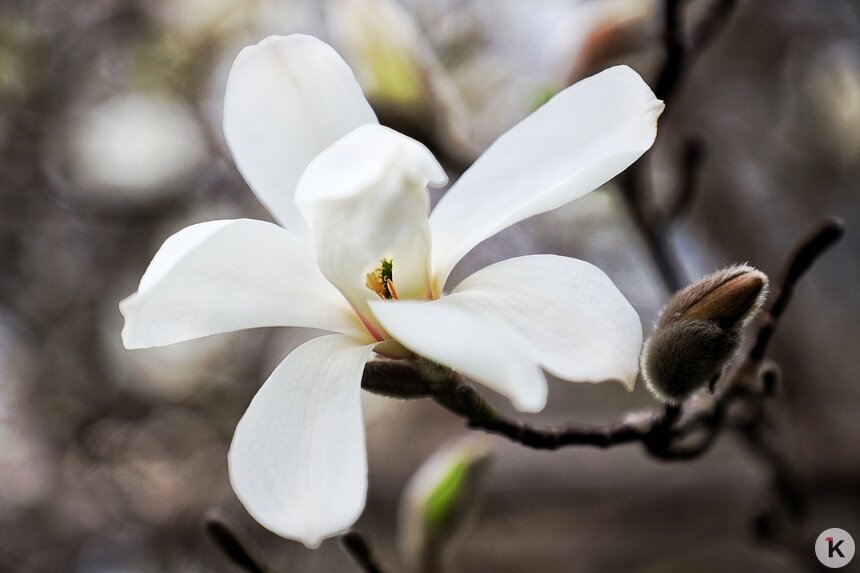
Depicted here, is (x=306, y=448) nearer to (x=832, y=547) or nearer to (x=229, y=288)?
(x=229, y=288)

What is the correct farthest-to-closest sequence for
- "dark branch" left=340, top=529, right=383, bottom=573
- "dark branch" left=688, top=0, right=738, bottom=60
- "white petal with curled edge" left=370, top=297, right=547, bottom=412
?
1. "dark branch" left=688, top=0, right=738, bottom=60
2. "dark branch" left=340, top=529, right=383, bottom=573
3. "white petal with curled edge" left=370, top=297, right=547, bottom=412

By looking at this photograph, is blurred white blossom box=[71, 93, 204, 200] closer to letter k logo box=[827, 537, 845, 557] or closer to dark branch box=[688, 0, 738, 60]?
dark branch box=[688, 0, 738, 60]

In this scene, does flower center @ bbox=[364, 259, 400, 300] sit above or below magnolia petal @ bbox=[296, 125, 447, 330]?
below

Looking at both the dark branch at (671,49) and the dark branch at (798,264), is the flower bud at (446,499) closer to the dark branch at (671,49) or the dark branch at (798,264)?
the dark branch at (798,264)

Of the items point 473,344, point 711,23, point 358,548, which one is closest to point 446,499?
point 358,548

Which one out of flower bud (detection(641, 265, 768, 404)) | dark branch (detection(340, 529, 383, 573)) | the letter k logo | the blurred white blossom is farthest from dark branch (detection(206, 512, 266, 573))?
the blurred white blossom

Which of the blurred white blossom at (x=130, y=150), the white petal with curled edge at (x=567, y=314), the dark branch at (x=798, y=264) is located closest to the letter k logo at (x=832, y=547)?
the dark branch at (x=798, y=264)

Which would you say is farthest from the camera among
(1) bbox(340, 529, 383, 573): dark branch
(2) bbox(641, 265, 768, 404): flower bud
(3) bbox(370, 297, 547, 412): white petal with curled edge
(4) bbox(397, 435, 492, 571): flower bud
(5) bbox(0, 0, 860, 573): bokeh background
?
(5) bbox(0, 0, 860, 573): bokeh background
